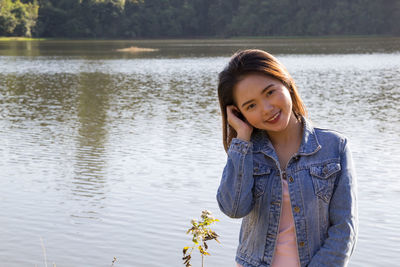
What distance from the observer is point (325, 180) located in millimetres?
1956

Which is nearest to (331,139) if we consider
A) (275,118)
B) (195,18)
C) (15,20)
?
(275,118)

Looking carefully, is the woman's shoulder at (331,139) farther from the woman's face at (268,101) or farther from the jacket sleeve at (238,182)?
the jacket sleeve at (238,182)

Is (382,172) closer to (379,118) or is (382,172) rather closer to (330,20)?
(379,118)

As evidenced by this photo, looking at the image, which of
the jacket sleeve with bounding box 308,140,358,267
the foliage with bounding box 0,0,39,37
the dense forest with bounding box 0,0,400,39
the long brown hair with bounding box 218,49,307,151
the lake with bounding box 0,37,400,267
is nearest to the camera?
the jacket sleeve with bounding box 308,140,358,267

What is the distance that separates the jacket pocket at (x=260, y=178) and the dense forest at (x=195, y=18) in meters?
90.7

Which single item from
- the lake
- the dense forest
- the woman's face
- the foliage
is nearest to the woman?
the woman's face

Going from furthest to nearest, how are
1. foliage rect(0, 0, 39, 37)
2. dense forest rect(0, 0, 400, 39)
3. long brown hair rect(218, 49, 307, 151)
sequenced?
dense forest rect(0, 0, 400, 39) < foliage rect(0, 0, 39, 37) < long brown hair rect(218, 49, 307, 151)

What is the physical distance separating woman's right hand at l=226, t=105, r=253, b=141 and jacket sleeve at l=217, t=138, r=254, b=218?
0.09 ft

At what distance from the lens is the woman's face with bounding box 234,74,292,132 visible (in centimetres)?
205

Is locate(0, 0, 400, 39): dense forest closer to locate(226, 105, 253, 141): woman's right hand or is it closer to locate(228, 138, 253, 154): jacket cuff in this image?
locate(226, 105, 253, 141): woman's right hand

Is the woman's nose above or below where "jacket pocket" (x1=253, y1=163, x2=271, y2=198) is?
above

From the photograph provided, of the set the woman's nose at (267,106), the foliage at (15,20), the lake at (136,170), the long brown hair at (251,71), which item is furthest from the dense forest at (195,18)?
the woman's nose at (267,106)

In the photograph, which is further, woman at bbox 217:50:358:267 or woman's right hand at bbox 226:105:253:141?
woman's right hand at bbox 226:105:253:141

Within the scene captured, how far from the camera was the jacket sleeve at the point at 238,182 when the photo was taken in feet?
6.64
